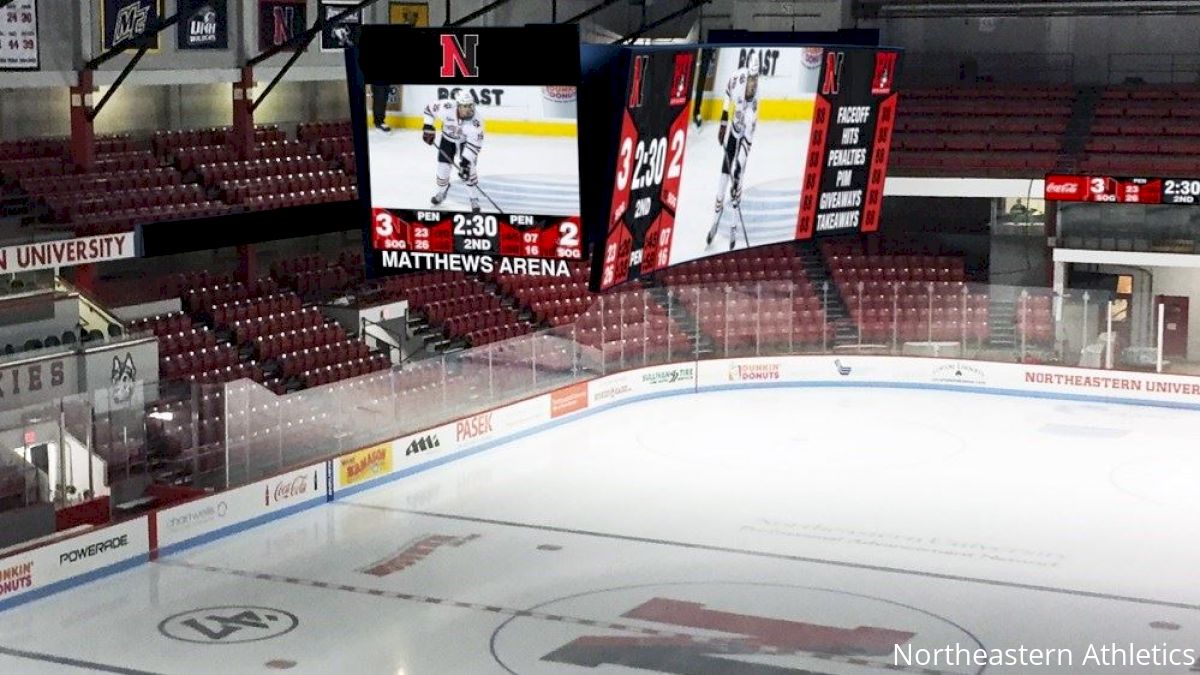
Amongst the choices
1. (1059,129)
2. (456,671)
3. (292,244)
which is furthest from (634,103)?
(1059,129)

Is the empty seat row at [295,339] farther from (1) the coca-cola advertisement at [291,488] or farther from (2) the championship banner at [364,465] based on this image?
(1) the coca-cola advertisement at [291,488]

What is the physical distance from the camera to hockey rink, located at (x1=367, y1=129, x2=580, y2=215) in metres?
16.4

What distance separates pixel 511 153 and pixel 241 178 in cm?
1192

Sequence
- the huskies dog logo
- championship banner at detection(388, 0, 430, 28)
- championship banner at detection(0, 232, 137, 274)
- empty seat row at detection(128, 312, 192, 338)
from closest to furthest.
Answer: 1. championship banner at detection(0, 232, 137, 274)
2. the huskies dog logo
3. empty seat row at detection(128, 312, 192, 338)
4. championship banner at detection(388, 0, 430, 28)

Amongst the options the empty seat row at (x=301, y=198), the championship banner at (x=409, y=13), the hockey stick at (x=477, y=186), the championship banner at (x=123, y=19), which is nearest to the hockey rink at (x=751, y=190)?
the hockey stick at (x=477, y=186)

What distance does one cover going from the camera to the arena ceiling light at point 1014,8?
34438mm

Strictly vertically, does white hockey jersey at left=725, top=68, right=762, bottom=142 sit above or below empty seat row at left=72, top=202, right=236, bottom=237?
above

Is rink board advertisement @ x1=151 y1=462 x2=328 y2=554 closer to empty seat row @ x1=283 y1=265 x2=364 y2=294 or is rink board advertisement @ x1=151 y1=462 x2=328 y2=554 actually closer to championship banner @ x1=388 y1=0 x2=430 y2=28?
empty seat row @ x1=283 y1=265 x2=364 y2=294

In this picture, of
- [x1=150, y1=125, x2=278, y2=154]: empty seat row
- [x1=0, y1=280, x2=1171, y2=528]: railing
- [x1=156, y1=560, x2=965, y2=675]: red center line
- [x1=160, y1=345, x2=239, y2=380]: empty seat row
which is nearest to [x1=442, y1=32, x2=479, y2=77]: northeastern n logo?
[x1=156, y1=560, x2=965, y2=675]: red center line

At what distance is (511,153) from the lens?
54.2ft

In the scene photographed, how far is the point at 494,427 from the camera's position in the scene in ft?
81.8

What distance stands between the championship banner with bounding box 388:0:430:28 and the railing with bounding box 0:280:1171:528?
595 centimetres

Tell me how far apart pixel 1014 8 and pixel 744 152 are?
1866 cm

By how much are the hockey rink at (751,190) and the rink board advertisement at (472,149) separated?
173 centimetres
